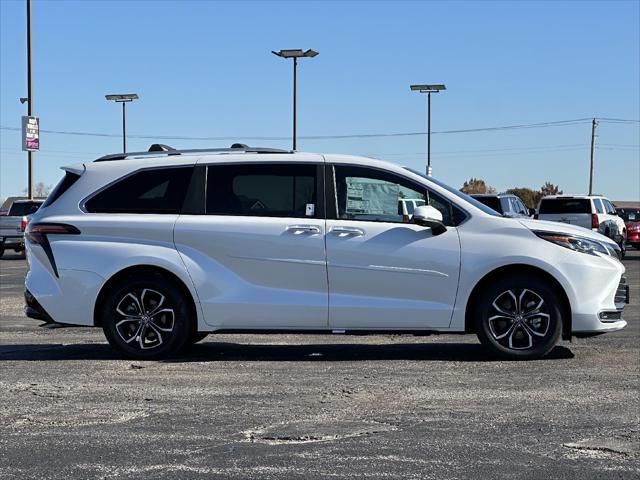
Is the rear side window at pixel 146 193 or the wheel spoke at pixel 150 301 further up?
the rear side window at pixel 146 193

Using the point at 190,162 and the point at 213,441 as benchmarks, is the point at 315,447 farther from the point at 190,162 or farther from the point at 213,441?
the point at 190,162

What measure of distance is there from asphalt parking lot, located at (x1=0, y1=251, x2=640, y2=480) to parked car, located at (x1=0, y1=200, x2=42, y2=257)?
2123 cm

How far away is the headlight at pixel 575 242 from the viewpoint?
7.88m

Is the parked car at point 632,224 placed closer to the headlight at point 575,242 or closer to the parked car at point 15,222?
the parked car at point 15,222

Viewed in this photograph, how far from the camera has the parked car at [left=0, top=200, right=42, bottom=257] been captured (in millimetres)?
29141

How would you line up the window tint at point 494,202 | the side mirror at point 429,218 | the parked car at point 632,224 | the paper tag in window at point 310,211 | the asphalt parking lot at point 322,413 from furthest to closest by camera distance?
1. the parked car at point 632,224
2. the window tint at point 494,202
3. the paper tag in window at point 310,211
4. the side mirror at point 429,218
5. the asphalt parking lot at point 322,413

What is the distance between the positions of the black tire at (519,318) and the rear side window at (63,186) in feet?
12.6

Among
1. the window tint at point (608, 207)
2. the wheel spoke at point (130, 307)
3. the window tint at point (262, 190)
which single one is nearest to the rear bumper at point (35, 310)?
the wheel spoke at point (130, 307)

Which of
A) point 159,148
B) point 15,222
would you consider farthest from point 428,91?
point 159,148

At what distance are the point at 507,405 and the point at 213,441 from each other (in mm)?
2080

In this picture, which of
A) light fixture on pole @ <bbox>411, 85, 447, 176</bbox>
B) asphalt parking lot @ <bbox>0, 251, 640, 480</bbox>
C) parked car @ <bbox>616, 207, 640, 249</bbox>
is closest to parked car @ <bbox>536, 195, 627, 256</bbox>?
parked car @ <bbox>616, 207, 640, 249</bbox>

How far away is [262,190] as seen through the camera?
8.16m

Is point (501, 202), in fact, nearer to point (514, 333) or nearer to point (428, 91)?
point (514, 333)

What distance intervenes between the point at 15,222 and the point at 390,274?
77.8ft
